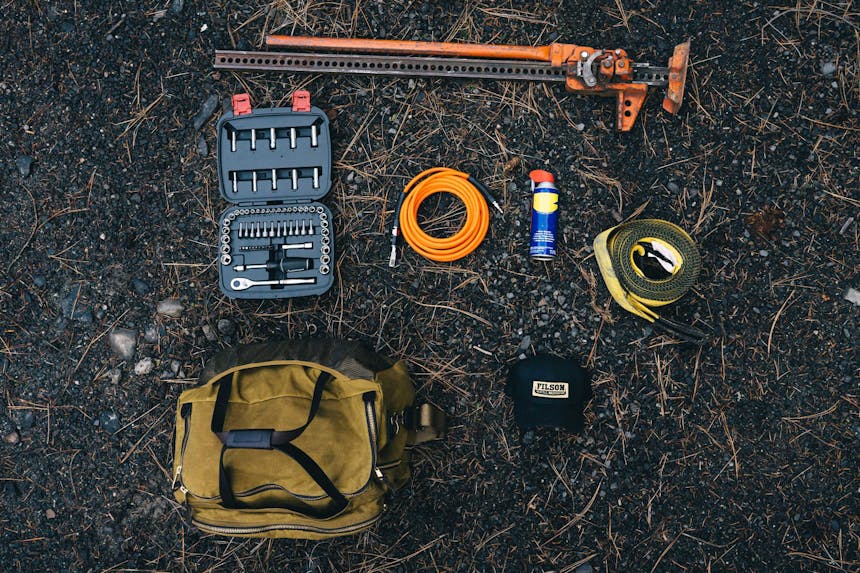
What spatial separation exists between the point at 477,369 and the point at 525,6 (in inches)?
73.9

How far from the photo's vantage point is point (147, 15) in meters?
2.94

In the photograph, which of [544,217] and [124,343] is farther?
[124,343]

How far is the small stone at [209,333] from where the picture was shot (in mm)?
2881

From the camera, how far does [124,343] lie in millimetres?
2900

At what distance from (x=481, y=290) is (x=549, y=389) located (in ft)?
1.95

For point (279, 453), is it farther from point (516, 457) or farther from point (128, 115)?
point (128, 115)

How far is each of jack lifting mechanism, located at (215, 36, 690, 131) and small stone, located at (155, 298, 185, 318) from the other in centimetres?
122

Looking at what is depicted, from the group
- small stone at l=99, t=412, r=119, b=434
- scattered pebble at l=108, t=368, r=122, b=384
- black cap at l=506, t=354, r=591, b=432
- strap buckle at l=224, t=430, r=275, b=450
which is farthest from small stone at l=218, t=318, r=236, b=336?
black cap at l=506, t=354, r=591, b=432

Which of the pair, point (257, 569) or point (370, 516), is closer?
point (370, 516)

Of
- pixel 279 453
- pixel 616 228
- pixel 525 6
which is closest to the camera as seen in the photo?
pixel 279 453

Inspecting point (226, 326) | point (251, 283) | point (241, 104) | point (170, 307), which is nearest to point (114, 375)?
point (170, 307)

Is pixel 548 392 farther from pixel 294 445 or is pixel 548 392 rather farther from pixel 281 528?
pixel 281 528

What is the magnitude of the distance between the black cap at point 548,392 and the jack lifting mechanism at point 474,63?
1.25m

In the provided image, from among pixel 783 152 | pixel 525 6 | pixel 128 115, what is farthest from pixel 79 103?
pixel 783 152
